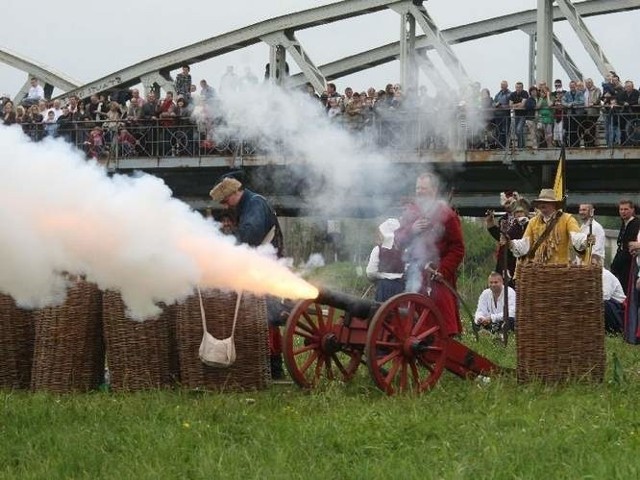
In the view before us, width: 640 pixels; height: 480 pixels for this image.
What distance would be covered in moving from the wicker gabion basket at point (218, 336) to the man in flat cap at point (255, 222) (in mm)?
619

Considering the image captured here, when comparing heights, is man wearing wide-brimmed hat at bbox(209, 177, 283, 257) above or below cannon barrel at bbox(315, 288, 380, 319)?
above

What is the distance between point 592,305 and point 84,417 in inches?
138

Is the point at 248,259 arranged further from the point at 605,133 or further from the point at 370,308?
the point at 605,133

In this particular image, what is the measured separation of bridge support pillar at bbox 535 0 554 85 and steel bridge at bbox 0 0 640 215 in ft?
0.05

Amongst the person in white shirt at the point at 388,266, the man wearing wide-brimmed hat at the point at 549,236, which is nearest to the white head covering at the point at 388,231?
the person in white shirt at the point at 388,266

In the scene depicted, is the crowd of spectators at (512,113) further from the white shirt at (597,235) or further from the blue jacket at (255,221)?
the blue jacket at (255,221)

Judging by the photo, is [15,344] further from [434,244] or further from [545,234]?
[545,234]

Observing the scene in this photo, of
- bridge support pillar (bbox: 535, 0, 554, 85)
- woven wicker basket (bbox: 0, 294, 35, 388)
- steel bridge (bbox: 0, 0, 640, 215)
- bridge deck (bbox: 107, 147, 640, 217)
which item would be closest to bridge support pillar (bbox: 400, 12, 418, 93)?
steel bridge (bbox: 0, 0, 640, 215)

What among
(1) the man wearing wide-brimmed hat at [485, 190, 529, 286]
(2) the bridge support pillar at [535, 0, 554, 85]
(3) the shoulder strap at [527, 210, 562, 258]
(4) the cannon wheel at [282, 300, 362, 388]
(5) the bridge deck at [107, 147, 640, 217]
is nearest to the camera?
(4) the cannon wheel at [282, 300, 362, 388]

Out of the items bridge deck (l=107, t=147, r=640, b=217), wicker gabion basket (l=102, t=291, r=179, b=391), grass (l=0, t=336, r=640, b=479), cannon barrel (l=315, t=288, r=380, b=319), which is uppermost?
bridge deck (l=107, t=147, r=640, b=217)

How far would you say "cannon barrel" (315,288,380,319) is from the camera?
9562 millimetres

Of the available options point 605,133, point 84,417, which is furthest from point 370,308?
point 605,133

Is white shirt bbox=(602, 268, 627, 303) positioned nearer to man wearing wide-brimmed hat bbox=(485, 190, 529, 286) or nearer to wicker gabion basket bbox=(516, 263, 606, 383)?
man wearing wide-brimmed hat bbox=(485, 190, 529, 286)

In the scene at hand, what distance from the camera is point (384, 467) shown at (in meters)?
6.91
